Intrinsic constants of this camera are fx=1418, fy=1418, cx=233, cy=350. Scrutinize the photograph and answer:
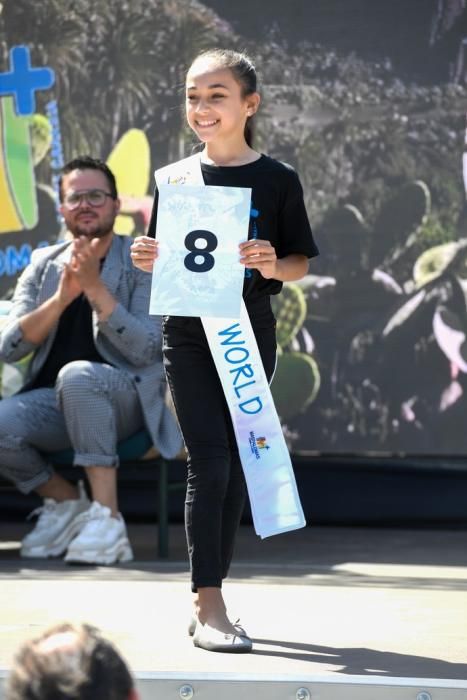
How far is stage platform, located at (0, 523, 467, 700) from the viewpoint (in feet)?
9.71

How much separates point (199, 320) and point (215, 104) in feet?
1.88

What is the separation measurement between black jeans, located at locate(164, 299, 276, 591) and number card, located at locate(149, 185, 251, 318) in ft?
0.44

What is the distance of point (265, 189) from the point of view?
375cm

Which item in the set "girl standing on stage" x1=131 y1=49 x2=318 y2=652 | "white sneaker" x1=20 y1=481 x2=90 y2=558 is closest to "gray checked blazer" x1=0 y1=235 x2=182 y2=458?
"white sneaker" x1=20 y1=481 x2=90 y2=558

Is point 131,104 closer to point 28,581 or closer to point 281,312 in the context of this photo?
Result: point 281,312

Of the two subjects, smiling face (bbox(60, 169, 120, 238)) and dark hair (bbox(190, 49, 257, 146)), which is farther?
smiling face (bbox(60, 169, 120, 238))

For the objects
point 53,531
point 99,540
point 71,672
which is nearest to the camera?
point 71,672

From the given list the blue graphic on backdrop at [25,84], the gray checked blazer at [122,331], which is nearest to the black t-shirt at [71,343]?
the gray checked blazer at [122,331]

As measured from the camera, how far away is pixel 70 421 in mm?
5406

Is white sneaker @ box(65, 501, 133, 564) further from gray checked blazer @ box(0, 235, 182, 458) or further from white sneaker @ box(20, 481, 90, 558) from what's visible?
gray checked blazer @ box(0, 235, 182, 458)

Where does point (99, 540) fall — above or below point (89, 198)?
below

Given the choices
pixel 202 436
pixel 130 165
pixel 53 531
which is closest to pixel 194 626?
pixel 202 436

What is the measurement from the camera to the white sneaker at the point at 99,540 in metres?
5.30

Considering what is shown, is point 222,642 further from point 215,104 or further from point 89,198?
point 89,198
